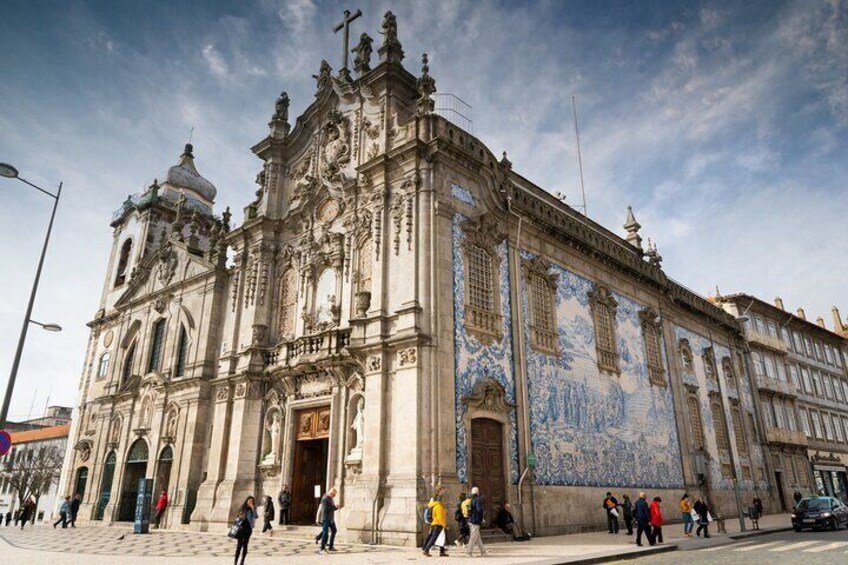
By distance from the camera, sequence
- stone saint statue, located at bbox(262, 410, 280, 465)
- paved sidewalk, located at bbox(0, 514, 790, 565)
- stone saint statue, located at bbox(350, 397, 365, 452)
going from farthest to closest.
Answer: stone saint statue, located at bbox(262, 410, 280, 465) < stone saint statue, located at bbox(350, 397, 365, 452) < paved sidewalk, located at bbox(0, 514, 790, 565)

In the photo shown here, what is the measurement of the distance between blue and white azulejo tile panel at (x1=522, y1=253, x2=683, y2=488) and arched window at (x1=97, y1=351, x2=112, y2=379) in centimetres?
2514

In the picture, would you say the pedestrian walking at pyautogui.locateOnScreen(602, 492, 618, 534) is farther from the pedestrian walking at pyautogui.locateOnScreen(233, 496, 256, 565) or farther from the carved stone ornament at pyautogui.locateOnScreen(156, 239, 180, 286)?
the carved stone ornament at pyautogui.locateOnScreen(156, 239, 180, 286)

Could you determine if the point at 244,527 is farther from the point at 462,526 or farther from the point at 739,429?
the point at 739,429

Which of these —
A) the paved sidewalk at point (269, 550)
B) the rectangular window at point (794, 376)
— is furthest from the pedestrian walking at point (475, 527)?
the rectangular window at point (794, 376)

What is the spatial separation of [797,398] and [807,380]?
4051 millimetres

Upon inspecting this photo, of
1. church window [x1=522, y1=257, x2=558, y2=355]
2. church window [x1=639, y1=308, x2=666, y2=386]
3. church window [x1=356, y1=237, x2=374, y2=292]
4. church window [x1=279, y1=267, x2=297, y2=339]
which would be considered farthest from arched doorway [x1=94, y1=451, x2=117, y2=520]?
church window [x1=639, y1=308, x2=666, y2=386]

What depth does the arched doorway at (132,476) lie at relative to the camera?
89.4ft

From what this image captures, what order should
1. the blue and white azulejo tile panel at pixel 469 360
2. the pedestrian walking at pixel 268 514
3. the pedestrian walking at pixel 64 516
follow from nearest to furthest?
the blue and white azulejo tile panel at pixel 469 360, the pedestrian walking at pixel 268 514, the pedestrian walking at pixel 64 516

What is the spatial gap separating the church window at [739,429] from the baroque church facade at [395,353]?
0.42 metres

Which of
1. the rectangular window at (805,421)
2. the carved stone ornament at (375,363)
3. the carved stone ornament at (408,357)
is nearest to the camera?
the carved stone ornament at (408,357)

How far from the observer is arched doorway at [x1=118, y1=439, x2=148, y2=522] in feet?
89.4

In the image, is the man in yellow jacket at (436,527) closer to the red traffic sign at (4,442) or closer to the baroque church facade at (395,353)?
the baroque church facade at (395,353)

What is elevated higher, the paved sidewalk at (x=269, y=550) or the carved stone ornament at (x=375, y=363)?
the carved stone ornament at (x=375, y=363)

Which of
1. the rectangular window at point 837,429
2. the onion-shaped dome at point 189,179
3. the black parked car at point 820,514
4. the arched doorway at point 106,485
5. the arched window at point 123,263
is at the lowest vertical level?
the black parked car at point 820,514
